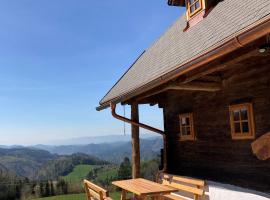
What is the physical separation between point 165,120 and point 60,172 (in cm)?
10426

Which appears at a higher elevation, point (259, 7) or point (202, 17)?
point (202, 17)

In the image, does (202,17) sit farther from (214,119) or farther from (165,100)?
(165,100)

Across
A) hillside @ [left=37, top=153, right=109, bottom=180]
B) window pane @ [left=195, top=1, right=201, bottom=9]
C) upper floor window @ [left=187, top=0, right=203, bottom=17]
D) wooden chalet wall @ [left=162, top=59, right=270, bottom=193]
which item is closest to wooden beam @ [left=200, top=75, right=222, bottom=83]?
wooden chalet wall @ [left=162, top=59, right=270, bottom=193]

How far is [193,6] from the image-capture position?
970 cm

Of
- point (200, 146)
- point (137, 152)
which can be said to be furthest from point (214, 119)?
point (137, 152)

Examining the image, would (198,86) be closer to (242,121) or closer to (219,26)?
(242,121)

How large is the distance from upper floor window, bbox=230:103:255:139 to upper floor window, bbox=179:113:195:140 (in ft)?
6.10

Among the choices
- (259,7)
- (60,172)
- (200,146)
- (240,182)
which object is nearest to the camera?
(259,7)

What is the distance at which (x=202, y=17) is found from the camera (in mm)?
9094

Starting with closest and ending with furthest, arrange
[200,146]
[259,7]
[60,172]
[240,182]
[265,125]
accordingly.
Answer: [259,7]
[265,125]
[240,182]
[200,146]
[60,172]

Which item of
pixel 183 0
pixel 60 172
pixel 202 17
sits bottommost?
pixel 60 172

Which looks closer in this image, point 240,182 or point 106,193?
point 106,193

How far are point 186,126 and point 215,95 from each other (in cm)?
167

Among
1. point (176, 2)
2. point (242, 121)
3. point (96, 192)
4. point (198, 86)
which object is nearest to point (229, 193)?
point (242, 121)
